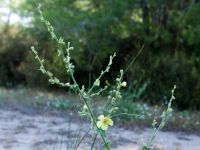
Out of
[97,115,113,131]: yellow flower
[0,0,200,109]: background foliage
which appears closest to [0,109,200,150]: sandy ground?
[97,115,113,131]: yellow flower

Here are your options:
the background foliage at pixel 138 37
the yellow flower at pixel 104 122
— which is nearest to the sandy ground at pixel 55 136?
the yellow flower at pixel 104 122

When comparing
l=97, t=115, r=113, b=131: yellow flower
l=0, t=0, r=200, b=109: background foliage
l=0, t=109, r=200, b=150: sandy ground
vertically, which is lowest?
l=0, t=109, r=200, b=150: sandy ground

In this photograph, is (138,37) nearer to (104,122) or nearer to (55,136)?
(55,136)

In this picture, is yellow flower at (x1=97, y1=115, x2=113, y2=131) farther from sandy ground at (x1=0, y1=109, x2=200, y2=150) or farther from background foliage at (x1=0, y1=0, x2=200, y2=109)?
background foliage at (x1=0, y1=0, x2=200, y2=109)

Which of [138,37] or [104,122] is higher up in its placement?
[138,37]

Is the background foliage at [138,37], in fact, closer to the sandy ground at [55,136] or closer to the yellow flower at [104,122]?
the sandy ground at [55,136]

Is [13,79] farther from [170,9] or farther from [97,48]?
[170,9]

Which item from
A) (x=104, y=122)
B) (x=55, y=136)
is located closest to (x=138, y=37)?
(x=55, y=136)
